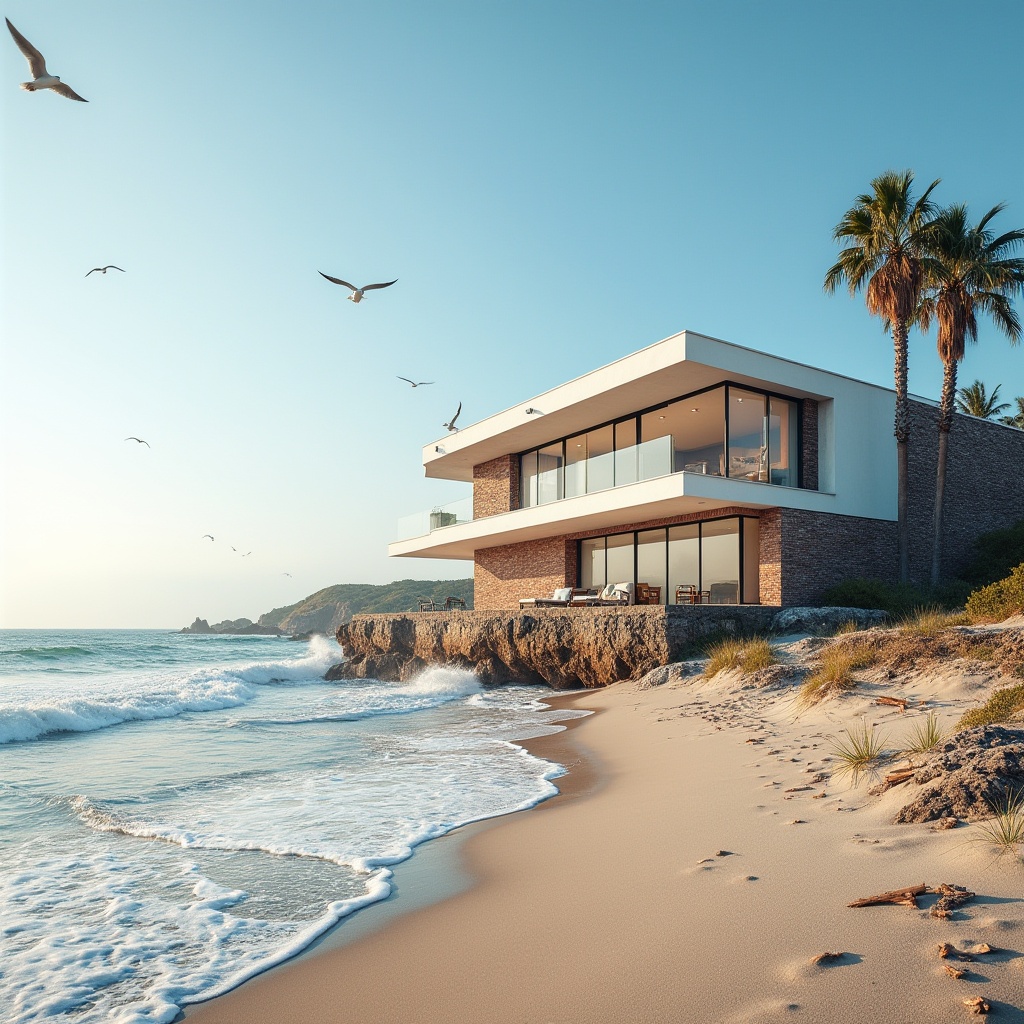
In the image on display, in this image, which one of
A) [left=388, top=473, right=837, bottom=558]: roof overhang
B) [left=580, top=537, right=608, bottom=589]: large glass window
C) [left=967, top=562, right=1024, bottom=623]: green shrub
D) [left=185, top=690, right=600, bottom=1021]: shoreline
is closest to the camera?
[left=185, top=690, right=600, bottom=1021]: shoreline

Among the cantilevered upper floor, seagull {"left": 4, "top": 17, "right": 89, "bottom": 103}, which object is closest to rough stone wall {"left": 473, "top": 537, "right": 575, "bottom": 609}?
the cantilevered upper floor

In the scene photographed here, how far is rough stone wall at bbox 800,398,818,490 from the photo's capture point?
18281 mm

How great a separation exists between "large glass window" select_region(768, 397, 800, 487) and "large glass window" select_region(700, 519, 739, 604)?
163 centimetres

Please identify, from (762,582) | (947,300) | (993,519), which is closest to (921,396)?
(947,300)

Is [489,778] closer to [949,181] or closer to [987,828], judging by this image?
[987,828]

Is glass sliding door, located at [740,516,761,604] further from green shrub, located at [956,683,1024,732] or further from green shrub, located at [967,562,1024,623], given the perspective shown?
green shrub, located at [956,683,1024,732]

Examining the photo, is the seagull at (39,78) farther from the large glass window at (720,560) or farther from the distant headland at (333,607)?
the distant headland at (333,607)

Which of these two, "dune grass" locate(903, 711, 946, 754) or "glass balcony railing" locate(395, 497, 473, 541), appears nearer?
"dune grass" locate(903, 711, 946, 754)

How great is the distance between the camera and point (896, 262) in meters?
18.0

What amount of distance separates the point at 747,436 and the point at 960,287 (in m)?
6.55

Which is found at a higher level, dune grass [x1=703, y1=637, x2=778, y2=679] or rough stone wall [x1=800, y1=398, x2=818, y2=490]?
rough stone wall [x1=800, y1=398, x2=818, y2=490]

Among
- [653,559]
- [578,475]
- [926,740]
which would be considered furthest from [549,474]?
[926,740]

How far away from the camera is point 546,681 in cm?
1795

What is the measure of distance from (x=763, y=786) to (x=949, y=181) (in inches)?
692
